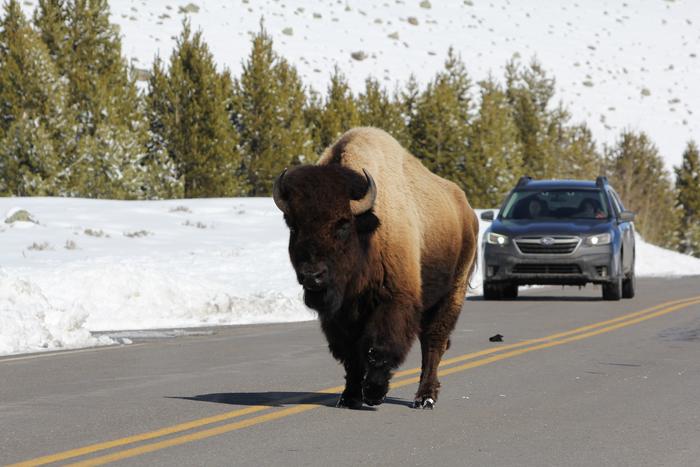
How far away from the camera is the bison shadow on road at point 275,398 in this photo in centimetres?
975

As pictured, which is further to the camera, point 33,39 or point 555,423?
point 33,39

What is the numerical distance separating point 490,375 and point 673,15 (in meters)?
117

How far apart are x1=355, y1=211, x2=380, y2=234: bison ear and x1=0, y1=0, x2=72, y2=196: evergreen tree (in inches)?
1219

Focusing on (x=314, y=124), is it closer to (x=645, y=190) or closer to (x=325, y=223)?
(x=645, y=190)

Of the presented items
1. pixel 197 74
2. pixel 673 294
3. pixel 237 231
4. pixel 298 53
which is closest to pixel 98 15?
pixel 197 74

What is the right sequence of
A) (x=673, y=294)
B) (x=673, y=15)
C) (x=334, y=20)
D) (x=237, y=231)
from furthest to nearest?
1. (x=673, y=15)
2. (x=334, y=20)
3. (x=237, y=231)
4. (x=673, y=294)

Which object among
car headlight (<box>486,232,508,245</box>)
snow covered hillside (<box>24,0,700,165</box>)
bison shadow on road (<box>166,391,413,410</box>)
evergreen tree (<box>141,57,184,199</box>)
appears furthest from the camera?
snow covered hillside (<box>24,0,700,165</box>)

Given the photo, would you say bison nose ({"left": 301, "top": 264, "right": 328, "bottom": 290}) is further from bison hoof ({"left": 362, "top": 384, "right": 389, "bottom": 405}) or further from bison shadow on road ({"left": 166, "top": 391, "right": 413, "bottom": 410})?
bison shadow on road ({"left": 166, "top": 391, "right": 413, "bottom": 410})

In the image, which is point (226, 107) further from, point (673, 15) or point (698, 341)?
point (673, 15)

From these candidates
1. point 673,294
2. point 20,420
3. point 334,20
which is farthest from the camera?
point 334,20

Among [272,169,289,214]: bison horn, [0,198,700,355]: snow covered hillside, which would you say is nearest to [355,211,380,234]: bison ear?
[272,169,289,214]: bison horn

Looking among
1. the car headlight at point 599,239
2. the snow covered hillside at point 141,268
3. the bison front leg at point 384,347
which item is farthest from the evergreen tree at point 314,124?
the bison front leg at point 384,347

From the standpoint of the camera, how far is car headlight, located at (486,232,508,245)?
2200 centimetres

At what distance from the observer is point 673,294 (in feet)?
77.3
